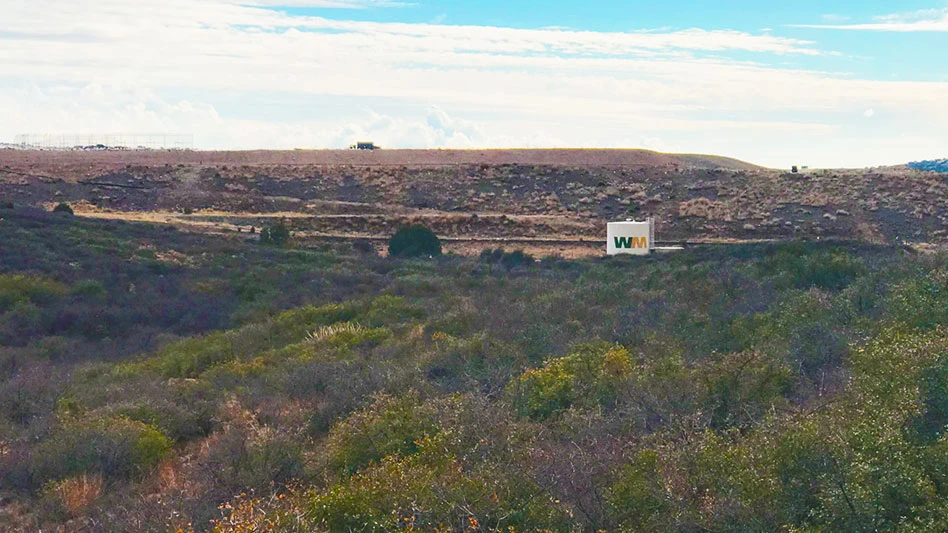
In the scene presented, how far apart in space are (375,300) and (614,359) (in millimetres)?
13570

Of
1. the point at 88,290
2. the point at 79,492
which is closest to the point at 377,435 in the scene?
the point at 79,492

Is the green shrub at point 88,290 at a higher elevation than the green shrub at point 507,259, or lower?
higher

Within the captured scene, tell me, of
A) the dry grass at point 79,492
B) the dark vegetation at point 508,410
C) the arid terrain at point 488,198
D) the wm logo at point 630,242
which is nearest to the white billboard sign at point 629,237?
the wm logo at point 630,242

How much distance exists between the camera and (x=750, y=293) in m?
21.1

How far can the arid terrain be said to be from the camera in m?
54.5

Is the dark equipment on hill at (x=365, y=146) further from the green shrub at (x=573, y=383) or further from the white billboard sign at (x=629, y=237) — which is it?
the green shrub at (x=573, y=383)

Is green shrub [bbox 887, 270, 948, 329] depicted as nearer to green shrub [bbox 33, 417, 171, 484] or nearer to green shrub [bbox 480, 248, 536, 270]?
green shrub [bbox 33, 417, 171, 484]

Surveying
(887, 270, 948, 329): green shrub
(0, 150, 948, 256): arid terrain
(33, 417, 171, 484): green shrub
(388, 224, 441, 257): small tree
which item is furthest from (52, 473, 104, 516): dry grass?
(0, 150, 948, 256): arid terrain

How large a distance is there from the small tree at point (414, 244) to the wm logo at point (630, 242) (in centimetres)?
826

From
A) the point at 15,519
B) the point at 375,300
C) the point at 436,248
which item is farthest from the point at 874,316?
the point at 436,248

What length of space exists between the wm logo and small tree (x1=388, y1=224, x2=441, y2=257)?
8256mm

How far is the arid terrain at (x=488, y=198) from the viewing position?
2146 inches

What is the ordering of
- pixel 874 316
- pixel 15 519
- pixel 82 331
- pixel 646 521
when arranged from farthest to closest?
1. pixel 82 331
2. pixel 874 316
3. pixel 15 519
4. pixel 646 521

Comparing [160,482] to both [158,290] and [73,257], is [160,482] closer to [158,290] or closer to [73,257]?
[158,290]
